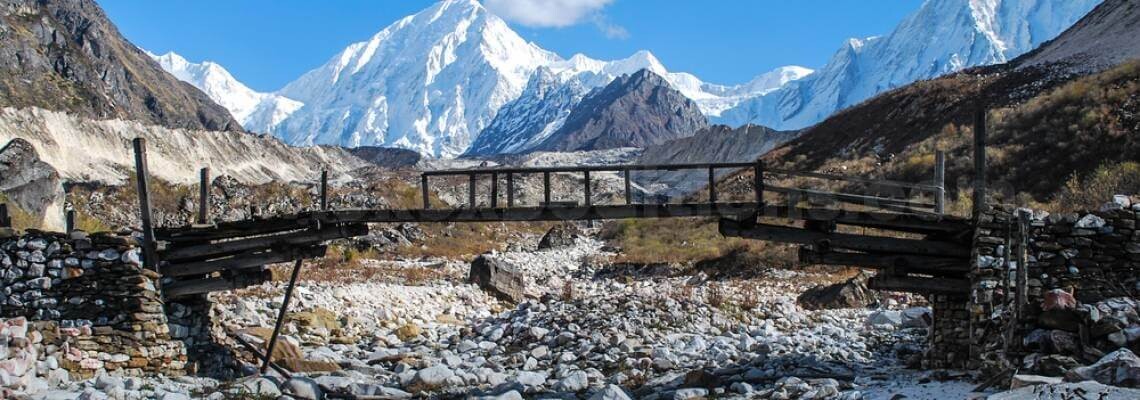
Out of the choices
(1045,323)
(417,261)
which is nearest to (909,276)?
(1045,323)

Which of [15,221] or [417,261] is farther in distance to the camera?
[417,261]

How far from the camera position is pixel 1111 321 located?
470 inches

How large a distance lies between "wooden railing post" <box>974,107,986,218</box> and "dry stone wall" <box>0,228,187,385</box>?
13710 millimetres

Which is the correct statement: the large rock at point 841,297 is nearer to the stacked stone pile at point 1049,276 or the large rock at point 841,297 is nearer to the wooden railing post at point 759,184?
the wooden railing post at point 759,184

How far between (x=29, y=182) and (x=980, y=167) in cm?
3255

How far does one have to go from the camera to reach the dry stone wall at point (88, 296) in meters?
15.0

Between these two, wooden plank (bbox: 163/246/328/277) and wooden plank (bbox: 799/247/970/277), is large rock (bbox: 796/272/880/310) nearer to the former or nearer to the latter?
wooden plank (bbox: 799/247/970/277)

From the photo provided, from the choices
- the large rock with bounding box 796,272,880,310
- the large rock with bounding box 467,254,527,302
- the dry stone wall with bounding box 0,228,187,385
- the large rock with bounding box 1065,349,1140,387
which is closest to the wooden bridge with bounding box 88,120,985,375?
the dry stone wall with bounding box 0,228,187,385

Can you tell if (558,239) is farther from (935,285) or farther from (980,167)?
(980,167)

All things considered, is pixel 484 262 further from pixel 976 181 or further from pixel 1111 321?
pixel 1111 321

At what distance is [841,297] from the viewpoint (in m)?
22.0

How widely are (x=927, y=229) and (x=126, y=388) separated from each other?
1341 cm

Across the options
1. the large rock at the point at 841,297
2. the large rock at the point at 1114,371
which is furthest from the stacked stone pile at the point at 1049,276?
the large rock at the point at 841,297

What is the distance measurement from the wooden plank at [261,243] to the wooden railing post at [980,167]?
35.4ft
